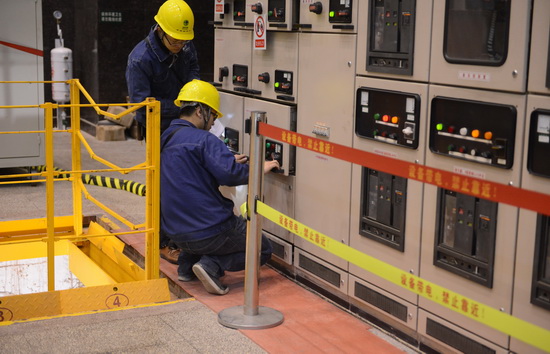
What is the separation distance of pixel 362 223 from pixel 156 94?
233 centimetres

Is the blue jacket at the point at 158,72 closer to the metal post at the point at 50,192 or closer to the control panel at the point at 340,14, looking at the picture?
the metal post at the point at 50,192

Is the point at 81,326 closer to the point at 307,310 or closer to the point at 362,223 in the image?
the point at 307,310

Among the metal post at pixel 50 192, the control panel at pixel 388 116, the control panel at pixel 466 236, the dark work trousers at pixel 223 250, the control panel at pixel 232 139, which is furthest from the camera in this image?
the control panel at pixel 232 139

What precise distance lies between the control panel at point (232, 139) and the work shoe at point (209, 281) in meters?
1.52

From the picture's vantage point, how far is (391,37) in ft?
16.4

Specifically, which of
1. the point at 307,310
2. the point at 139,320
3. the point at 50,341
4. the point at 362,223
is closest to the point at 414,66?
the point at 362,223

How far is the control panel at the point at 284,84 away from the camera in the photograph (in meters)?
6.08

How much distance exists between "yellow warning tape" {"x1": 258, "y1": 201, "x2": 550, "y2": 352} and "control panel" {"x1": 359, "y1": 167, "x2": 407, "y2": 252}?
66 cm

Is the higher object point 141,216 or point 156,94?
point 156,94

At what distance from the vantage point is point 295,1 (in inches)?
235

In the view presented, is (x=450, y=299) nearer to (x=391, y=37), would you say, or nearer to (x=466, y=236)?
(x=466, y=236)

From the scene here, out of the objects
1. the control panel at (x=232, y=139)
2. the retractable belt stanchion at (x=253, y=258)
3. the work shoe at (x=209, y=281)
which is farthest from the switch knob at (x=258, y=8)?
the work shoe at (x=209, y=281)

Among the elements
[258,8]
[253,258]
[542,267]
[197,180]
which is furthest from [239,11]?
[542,267]

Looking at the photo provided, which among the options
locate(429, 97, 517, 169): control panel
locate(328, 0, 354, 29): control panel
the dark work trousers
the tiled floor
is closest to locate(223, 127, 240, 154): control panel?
the dark work trousers
